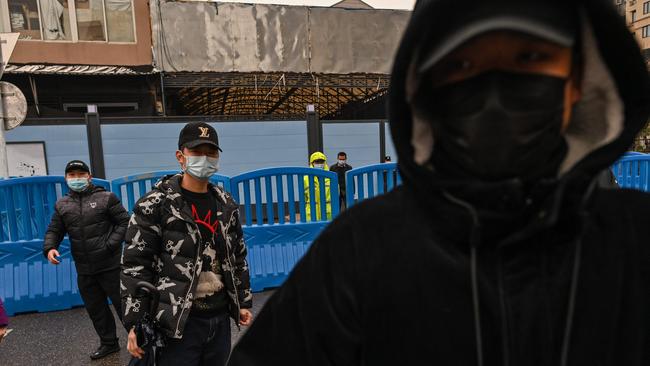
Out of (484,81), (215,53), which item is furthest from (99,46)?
(484,81)

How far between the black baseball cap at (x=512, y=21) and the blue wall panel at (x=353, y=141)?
1104cm

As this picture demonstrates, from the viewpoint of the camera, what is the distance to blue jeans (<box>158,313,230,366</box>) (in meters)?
2.36

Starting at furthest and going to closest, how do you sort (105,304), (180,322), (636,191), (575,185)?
(105,304), (180,322), (636,191), (575,185)

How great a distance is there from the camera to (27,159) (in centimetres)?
1007

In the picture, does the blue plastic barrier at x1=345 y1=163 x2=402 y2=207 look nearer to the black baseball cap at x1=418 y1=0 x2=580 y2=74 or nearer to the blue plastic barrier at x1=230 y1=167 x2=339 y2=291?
the blue plastic barrier at x1=230 y1=167 x2=339 y2=291

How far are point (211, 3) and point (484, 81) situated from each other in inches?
545

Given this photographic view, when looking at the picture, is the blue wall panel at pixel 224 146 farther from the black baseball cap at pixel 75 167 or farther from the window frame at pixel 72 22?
the black baseball cap at pixel 75 167

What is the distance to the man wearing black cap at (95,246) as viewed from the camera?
373 centimetres

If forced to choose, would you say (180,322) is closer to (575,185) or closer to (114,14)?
(575,185)

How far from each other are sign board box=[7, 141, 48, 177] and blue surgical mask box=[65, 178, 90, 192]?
25.5ft

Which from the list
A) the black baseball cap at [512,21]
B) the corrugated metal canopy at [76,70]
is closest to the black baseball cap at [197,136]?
the black baseball cap at [512,21]

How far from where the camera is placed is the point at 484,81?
0.82m

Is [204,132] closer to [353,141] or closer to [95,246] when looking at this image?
[95,246]

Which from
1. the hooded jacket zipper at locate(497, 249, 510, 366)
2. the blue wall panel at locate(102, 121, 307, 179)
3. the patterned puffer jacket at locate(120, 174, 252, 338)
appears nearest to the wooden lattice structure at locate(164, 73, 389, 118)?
the blue wall panel at locate(102, 121, 307, 179)
